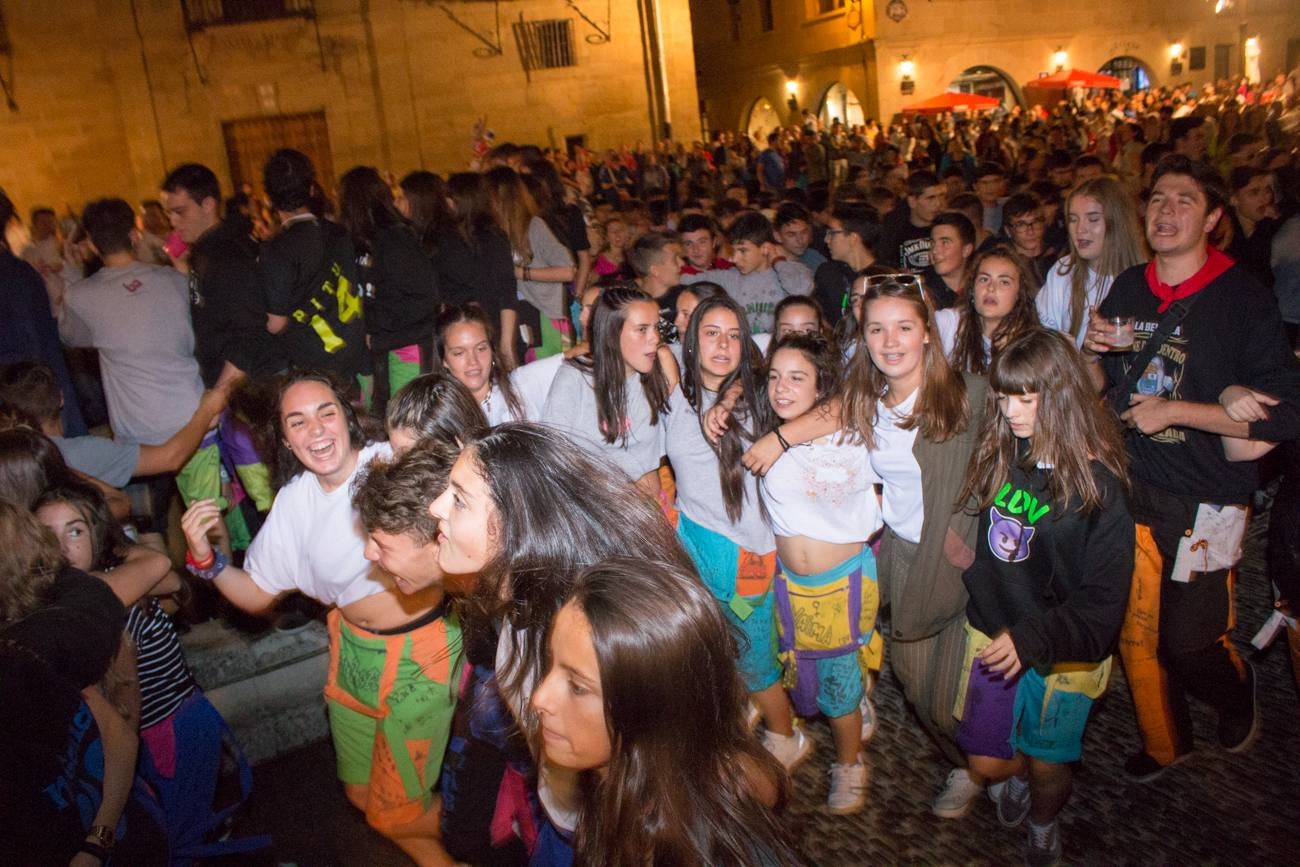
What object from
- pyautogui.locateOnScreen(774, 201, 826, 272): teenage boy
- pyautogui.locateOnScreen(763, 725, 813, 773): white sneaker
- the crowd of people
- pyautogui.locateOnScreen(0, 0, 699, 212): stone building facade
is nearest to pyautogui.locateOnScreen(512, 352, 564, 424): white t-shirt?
the crowd of people

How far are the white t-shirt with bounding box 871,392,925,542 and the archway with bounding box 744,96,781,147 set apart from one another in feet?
99.3

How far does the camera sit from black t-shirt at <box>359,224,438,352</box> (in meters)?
4.75

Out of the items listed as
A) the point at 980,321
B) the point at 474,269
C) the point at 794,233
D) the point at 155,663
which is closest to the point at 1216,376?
the point at 980,321

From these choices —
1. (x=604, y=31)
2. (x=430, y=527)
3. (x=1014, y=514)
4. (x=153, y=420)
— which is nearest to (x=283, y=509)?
(x=430, y=527)

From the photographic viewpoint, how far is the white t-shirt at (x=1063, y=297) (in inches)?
171

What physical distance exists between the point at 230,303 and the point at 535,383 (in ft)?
4.97

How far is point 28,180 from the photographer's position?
646 inches

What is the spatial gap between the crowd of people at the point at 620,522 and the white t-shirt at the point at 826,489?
0.01 meters

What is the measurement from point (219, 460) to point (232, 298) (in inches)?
34.1

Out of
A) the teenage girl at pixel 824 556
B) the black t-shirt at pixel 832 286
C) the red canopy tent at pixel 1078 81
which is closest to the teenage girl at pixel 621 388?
the teenage girl at pixel 824 556

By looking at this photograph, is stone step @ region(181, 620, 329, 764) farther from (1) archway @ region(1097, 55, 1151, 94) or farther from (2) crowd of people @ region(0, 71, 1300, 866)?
(1) archway @ region(1097, 55, 1151, 94)

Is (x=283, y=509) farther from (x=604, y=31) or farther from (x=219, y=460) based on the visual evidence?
(x=604, y=31)

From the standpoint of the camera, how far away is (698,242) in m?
6.10

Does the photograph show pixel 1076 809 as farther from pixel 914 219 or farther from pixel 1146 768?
pixel 914 219
